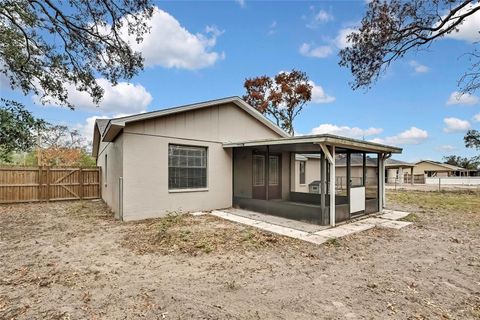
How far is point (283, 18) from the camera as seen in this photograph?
1067cm

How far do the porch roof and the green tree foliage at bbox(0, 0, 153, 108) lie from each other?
4423 mm

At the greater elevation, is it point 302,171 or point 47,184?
point 302,171

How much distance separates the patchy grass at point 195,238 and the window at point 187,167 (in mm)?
1683

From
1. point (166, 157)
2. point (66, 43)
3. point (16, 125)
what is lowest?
point (166, 157)

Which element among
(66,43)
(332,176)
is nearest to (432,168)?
(332,176)

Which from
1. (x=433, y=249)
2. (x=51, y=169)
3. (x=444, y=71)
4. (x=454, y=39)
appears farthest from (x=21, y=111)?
(x=444, y=71)

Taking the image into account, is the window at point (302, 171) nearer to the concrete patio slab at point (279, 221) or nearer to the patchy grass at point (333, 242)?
the concrete patio slab at point (279, 221)

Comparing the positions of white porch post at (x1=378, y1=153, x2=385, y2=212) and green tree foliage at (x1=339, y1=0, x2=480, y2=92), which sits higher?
green tree foliage at (x1=339, y1=0, x2=480, y2=92)

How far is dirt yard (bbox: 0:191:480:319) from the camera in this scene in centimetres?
306

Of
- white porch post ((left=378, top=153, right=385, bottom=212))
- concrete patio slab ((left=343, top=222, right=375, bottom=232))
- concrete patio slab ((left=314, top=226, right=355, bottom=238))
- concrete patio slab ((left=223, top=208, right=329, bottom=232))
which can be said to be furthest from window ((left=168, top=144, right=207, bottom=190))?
white porch post ((left=378, top=153, right=385, bottom=212))

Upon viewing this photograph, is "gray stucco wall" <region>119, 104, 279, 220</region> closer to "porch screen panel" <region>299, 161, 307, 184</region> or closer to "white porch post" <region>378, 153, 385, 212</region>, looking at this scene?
"white porch post" <region>378, 153, 385, 212</region>

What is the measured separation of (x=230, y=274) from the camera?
412 centimetres

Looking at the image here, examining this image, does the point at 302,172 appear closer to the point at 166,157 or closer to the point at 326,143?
the point at 326,143

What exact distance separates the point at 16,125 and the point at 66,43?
2.63 metres
